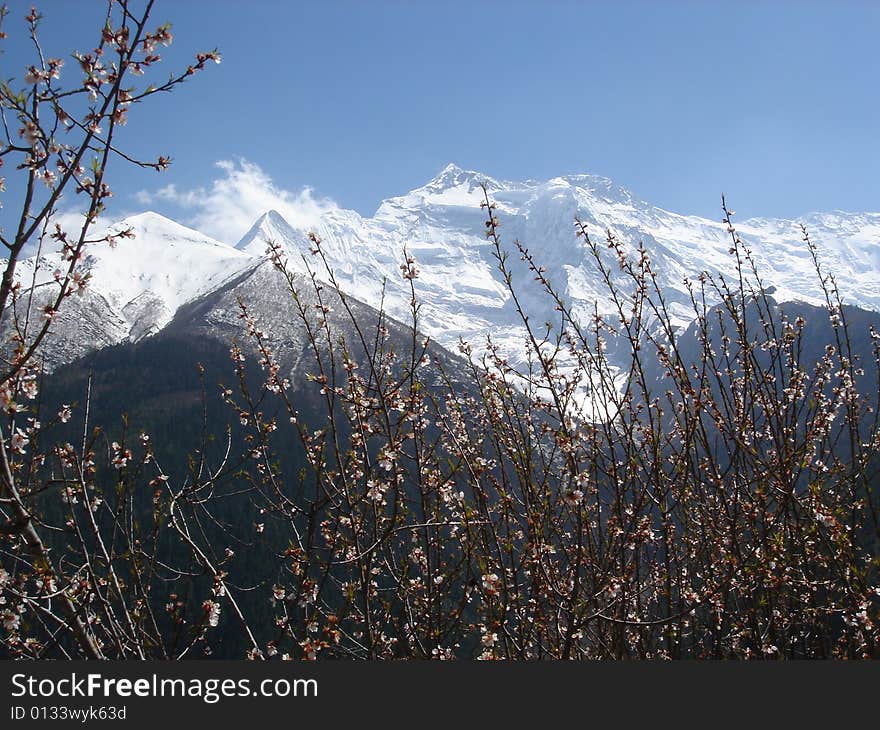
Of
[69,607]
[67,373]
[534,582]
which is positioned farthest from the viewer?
[67,373]

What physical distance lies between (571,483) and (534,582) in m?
0.76

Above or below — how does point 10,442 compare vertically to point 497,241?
below

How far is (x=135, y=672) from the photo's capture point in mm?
4176

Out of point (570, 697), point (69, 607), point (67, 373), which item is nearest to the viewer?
point (69, 607)

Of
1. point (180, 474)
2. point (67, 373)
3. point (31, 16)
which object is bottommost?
point (180, 474)

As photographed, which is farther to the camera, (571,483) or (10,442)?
(571,483)

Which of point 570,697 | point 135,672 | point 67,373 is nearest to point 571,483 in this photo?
point 570,697

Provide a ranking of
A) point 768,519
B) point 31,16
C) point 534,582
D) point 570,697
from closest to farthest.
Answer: point 31,16 < point 570,697 < point 534,582 < point 768,519

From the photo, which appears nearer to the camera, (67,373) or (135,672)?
(135,672)

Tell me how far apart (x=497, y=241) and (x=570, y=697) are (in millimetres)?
3728

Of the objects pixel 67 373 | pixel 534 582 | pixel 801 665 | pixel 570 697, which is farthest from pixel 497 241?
pixel 67 373

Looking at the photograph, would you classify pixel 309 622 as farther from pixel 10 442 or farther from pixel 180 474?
pixel 180 474

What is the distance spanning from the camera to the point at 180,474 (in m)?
134

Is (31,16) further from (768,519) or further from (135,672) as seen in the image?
(768,519)
